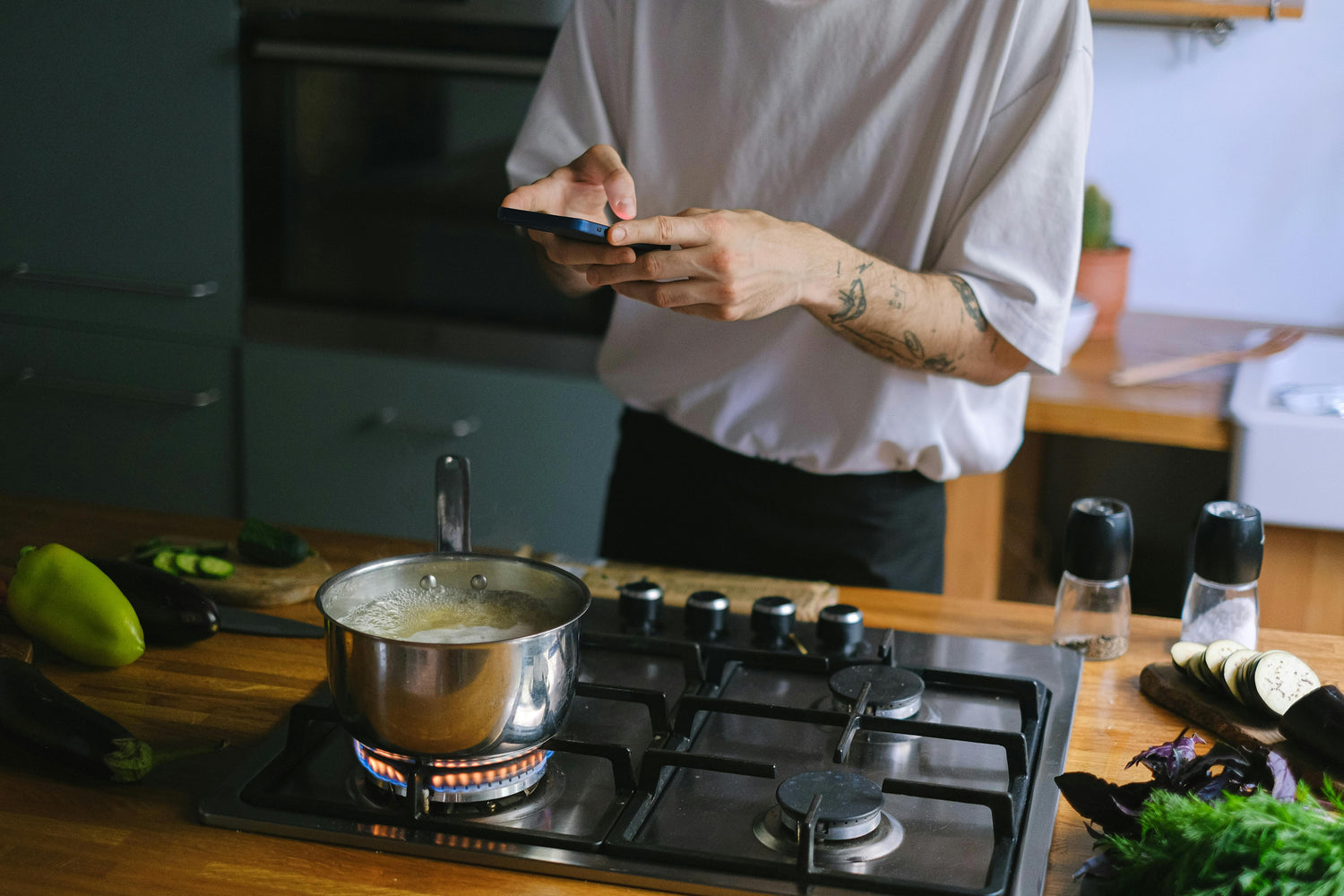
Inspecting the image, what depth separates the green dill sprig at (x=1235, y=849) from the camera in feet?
2.00

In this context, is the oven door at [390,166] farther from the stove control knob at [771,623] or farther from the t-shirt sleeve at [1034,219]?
the stove control knob at [771,623]

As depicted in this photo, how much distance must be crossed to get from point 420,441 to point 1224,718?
1.53m

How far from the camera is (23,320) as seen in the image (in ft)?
7.79

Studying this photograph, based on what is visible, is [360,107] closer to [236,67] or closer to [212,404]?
[236,67]

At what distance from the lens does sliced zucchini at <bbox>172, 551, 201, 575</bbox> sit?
112cm

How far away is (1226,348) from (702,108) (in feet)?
3.99

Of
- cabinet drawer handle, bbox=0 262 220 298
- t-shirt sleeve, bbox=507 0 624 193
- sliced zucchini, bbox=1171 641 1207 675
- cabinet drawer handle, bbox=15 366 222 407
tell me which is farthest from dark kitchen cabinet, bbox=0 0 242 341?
sliced zucchini, bbox=1171 641 1207 675

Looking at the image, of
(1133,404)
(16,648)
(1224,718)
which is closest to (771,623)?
(1224,718)

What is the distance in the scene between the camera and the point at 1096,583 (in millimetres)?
1041

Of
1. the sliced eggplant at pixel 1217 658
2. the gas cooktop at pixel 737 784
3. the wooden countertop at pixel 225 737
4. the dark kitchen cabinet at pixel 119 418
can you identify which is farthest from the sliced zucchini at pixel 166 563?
the dark kitchen cabinet at pixel 119 418

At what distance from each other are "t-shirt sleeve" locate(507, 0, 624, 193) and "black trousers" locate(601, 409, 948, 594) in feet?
0.96

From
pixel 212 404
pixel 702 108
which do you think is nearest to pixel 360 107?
pixel 212 404

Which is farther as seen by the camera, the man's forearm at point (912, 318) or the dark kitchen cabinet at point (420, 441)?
the dark kitchen cabinet at point (420, 441)

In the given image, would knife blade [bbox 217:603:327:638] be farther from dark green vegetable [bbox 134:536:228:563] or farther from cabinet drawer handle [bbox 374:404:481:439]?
cabinet drawer handle [bbox 374:404:481:439]
